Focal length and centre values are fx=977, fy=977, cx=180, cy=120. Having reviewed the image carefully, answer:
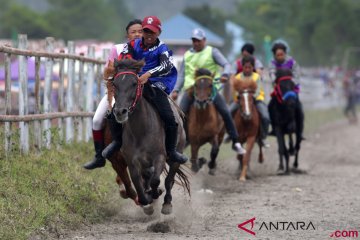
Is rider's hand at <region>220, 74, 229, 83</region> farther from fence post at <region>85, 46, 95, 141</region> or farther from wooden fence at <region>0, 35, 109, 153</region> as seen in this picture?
fence post at <region>85, 46, 95, 141</region>

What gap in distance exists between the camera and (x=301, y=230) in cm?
1048

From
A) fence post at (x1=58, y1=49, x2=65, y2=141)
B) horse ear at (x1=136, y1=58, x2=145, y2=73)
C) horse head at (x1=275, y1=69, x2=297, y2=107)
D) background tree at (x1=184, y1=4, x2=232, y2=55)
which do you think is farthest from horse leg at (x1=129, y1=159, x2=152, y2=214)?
background tree at (x1=184, y1=4, x2=232, y2=55)

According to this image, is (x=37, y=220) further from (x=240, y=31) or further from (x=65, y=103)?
(x=240, y=31)

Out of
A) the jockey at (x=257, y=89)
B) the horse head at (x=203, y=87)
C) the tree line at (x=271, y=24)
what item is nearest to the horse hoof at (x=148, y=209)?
the horse head at (x=203, y=87)

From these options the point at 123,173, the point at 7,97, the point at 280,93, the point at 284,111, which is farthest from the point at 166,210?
the point at 284,111

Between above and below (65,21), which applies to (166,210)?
below

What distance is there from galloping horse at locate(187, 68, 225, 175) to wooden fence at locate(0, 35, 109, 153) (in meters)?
1.74

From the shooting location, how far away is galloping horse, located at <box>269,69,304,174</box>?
17750 mm

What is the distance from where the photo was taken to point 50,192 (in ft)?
37.8

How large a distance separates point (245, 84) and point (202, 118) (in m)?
1.42

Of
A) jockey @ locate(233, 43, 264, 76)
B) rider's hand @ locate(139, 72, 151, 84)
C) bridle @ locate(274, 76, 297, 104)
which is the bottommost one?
rider's hand @ locate(139, 72, 151, 84)

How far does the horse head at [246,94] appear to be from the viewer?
1695 cm

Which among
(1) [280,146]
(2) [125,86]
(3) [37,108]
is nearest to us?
(2) [125,86]

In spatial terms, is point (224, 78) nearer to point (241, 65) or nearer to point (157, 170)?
point (241, 65)
